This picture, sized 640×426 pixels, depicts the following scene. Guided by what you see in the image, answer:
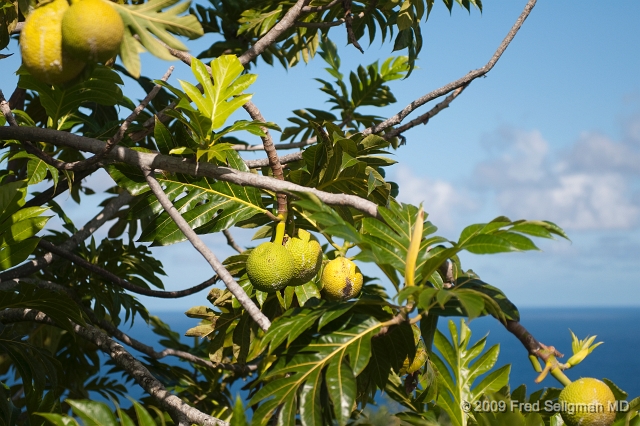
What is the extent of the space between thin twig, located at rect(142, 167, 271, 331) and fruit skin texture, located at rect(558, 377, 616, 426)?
65cm

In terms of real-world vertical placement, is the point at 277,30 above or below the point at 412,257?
above

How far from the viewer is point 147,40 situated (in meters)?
Answer: 1.05

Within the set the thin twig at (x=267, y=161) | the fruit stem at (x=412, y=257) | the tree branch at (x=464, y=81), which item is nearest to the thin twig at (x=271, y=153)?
the fruit stem at (x=412, y=257)

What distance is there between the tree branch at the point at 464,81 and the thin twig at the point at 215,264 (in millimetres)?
1403

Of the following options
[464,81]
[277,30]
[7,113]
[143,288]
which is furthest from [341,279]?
[143,288]

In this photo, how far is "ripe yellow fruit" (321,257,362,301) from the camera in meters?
1.56

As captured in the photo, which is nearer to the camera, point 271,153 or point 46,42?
point 46,42

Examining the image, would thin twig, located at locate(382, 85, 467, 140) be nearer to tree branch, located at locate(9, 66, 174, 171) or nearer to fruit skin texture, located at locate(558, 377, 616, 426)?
tree branch, located at locate(9, 66, 174, 171)

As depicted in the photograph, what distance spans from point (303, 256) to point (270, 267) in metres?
0.14

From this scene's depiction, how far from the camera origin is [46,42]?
105 cm

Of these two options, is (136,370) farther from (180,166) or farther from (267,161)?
(267,161)

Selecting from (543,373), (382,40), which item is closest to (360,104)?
(382,40)

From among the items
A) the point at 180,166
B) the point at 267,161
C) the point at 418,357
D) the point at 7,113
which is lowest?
the point at 418,357

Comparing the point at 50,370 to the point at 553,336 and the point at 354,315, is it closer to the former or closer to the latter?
the point at 354,315
